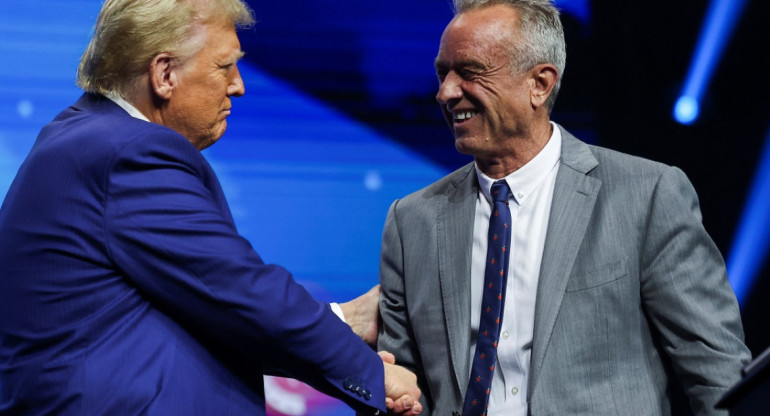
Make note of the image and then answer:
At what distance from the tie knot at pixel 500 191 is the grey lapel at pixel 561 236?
0.41ft

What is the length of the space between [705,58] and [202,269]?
222 cm

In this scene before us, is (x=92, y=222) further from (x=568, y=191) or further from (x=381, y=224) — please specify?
(x=381, y=224)

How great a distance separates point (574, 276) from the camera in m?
2.03

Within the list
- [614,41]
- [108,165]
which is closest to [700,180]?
A: [614,41]

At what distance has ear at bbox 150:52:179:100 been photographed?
1.75 m

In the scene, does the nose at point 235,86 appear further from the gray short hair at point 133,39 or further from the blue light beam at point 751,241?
the blue light beam at point 751,241

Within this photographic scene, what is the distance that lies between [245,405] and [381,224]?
55.5 inches

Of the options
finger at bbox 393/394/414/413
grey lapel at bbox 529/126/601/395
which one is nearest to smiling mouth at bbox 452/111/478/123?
grey lapel at bbox 529/126/601/395

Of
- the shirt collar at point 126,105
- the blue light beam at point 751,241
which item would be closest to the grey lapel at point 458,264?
the shirt collar at point 126,105

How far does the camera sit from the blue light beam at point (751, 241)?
317 centimetres

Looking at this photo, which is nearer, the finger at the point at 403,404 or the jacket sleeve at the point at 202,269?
the jacket sleeve at the point at 202,269

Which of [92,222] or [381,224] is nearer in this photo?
[92,222]

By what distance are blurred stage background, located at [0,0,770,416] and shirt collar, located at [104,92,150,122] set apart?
3.96 feet

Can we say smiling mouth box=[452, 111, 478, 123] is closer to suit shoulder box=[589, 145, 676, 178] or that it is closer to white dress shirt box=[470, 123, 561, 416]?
white dress shirt box=[470, 123, 561, 416]
